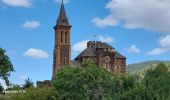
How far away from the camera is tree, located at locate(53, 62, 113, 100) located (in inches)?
3511

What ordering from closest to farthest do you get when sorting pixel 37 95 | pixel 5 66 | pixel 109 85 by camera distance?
1. pixel 109 85
2. pixel 37 95
3. pixel 5 66

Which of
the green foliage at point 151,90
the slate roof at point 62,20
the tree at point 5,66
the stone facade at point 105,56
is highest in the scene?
the slate roof at point 62,20

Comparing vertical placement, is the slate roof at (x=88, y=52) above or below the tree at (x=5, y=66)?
above

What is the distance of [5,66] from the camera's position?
112312mm

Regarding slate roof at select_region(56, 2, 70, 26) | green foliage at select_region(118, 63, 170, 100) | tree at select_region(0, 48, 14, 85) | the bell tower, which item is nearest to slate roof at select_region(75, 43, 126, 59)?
the bell tower

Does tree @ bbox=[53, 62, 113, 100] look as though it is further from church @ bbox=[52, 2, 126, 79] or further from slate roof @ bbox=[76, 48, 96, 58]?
church @ bbox=[52, 2, 126, 79]

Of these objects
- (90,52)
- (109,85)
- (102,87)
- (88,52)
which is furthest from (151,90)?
(90,52)

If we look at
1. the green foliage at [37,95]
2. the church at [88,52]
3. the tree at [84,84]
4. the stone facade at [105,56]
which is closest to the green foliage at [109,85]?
the tree at [84,84]

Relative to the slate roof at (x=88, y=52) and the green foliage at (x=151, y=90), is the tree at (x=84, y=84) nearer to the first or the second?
the green foliage at (x=151, y=90)

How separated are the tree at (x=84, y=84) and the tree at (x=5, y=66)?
33.5ft

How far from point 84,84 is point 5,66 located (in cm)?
2238

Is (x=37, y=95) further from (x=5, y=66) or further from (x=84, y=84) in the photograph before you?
(x=5, y=66)

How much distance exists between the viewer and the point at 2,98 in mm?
101375

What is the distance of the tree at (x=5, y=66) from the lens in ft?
366
